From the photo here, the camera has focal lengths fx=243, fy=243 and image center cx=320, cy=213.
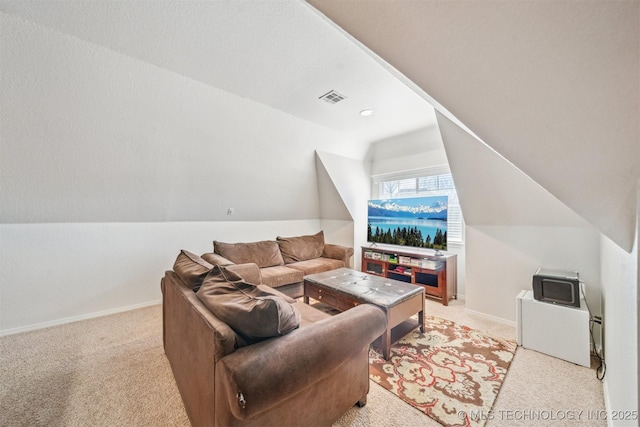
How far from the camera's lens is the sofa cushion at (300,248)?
422 cm

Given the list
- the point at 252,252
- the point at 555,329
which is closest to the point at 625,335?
the point at 555,329

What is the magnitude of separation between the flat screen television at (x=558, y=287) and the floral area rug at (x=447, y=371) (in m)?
0.57

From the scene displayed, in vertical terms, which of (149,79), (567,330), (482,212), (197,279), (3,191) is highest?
(149,79)

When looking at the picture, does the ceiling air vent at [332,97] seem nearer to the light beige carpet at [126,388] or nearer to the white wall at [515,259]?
the white wall at [515,259]

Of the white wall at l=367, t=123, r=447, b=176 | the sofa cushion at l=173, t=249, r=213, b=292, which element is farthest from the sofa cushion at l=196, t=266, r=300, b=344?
the white wall at l=367, t=123, r=447, b=176

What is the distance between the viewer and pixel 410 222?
3.98 metres

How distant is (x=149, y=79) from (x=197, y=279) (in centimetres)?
199

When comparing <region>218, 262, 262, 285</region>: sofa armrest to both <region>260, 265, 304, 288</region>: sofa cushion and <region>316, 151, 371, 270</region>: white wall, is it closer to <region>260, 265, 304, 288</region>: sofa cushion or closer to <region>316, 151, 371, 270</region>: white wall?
<region>260, 265, 304, 288</region>: sofa cushion

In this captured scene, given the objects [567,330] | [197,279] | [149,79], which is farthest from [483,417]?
[149,79]

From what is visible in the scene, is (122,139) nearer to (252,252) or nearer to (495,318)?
(252,252)

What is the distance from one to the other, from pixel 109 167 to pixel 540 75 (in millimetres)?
3629

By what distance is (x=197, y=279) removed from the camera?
5.25 ft

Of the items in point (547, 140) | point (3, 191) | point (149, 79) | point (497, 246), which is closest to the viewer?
point (547, 140)

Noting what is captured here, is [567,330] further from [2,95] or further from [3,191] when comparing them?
[3,191]
